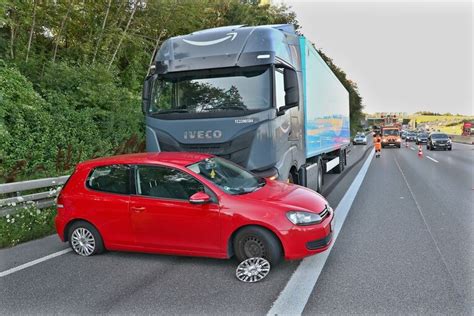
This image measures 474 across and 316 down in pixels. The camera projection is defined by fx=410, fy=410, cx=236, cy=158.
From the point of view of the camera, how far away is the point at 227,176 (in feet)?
17.9

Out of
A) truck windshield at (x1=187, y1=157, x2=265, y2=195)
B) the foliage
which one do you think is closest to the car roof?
truck windshield at (x1=187, y1=157, x2=265, y2=195)

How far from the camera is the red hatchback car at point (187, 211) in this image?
15.4 ft

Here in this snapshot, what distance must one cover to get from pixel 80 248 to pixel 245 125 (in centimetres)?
299

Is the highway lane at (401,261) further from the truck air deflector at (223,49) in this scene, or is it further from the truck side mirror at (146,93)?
the truck side mirror at (146,93)

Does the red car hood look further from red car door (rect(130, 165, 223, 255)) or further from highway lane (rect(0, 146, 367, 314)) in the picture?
highway lane (rect(0, 146, 367, 314))

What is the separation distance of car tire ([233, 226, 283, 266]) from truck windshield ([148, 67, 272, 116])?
242 centimetres

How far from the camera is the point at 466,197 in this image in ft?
31.5

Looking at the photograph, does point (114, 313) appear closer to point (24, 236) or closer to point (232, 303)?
point (232, 303)

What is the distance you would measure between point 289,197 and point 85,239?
9.37 feet

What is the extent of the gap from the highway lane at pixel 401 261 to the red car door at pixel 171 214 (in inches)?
57.2

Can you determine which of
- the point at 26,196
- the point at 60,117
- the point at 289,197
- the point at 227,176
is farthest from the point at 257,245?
the point at 60,117

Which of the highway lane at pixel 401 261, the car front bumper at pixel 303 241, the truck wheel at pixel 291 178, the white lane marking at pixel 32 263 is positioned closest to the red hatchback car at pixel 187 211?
the car front bumper at pixel 303 241

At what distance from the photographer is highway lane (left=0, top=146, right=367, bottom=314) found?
3.93 metres

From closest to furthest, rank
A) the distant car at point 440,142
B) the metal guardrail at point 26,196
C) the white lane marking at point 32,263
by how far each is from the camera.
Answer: the white lane marking at point 32,263, the metal guardrail at point 26,196, the distant car at point 440,142
